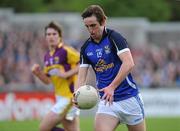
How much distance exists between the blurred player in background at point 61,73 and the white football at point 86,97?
2.87 metres

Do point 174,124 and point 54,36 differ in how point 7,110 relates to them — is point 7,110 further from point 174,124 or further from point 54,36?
point 54,36

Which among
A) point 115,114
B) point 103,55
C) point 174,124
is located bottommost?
point 174,124

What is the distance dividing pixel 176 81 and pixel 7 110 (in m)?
6.23

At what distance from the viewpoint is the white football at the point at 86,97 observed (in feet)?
34.5

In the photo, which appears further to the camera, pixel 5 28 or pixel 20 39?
pixel 5 28

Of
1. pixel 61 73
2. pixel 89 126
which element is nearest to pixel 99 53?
pixel 61 73

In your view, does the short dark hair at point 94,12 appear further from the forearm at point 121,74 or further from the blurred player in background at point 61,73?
the blurred player in background at point 61,73

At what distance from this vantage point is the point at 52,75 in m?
13.8

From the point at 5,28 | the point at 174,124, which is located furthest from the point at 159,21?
the point at 174,124

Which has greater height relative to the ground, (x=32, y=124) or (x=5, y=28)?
(x=5, y=28)

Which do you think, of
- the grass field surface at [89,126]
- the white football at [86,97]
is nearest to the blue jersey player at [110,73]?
the white football at [86,97]

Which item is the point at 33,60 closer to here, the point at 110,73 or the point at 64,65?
the point at 64,65

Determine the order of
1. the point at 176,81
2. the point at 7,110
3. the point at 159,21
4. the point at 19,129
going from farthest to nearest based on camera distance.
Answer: the point at 159,21, the point at 176,81, the point at 7,110, the point at 19,129

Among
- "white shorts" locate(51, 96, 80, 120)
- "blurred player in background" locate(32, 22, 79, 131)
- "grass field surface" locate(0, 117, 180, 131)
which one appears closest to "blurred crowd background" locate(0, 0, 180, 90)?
"grass field surface" locate(0, 117, 180, 131)
